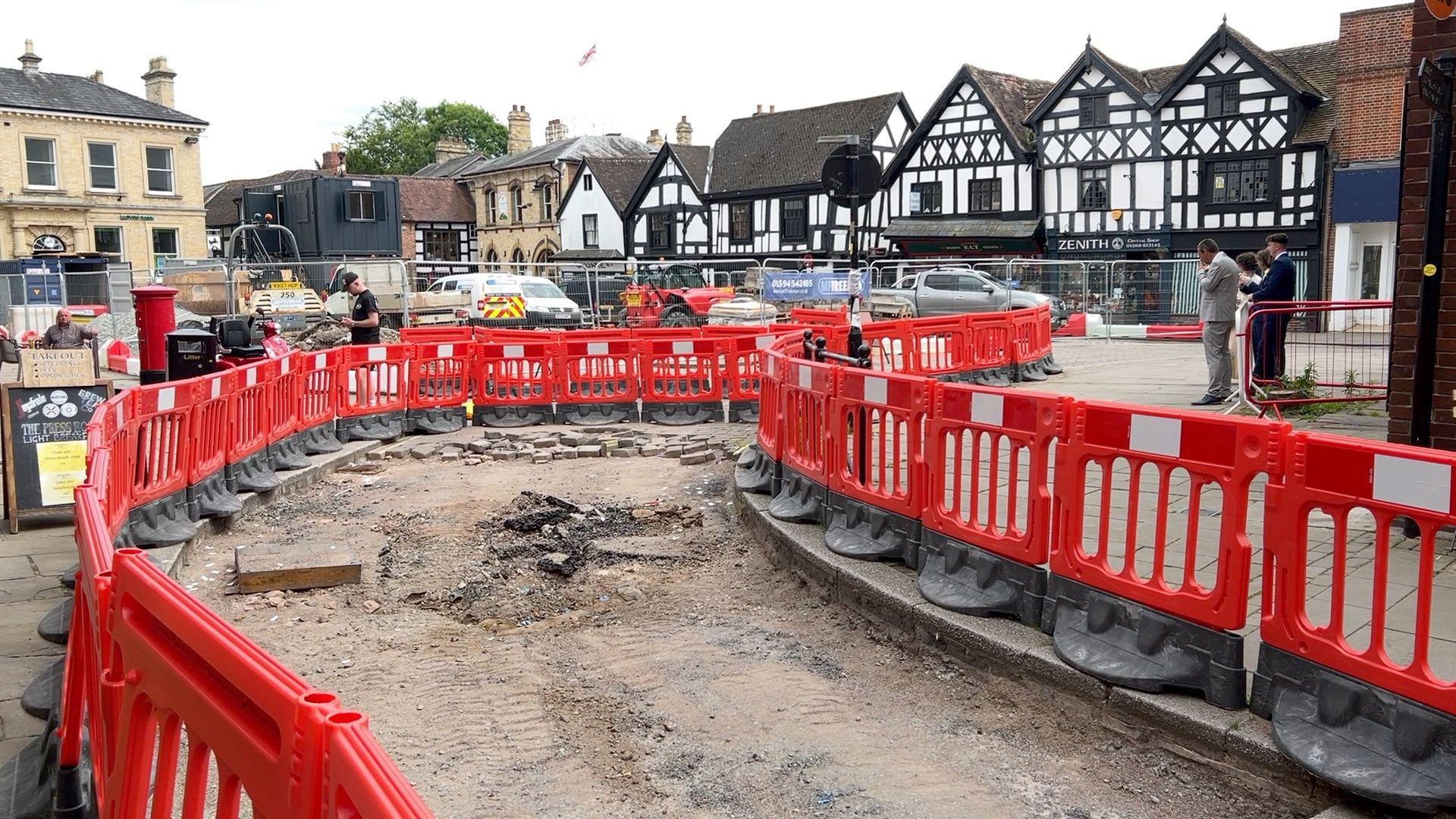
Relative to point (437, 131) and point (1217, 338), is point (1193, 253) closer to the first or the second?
point (1217, 338)

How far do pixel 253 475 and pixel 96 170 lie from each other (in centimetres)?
3928

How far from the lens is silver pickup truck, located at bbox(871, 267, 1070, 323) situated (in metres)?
27.7

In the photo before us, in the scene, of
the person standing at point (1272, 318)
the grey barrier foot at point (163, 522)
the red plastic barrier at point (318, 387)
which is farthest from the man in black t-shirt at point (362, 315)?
the person standing at point (1272, 318)

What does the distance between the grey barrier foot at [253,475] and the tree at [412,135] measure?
85345 millimetres

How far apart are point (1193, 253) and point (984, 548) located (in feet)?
106

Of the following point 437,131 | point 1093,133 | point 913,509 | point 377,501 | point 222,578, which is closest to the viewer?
point 913,509

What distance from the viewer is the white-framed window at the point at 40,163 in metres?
41.2

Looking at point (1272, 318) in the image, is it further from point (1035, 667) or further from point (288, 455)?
point (288, 455)

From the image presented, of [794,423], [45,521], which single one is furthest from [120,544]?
[794,423]

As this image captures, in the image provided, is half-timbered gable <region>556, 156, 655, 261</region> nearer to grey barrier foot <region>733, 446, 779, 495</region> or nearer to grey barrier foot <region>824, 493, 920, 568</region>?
grey barrier foot <region>733, 446, 779, 495</region>

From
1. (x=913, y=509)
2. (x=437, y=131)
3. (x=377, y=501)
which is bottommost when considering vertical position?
(x=377, y=501)

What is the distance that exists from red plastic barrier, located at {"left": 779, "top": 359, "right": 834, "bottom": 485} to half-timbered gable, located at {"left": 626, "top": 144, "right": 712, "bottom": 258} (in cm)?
4259

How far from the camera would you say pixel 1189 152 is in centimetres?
3522

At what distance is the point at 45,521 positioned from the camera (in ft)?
29.0
